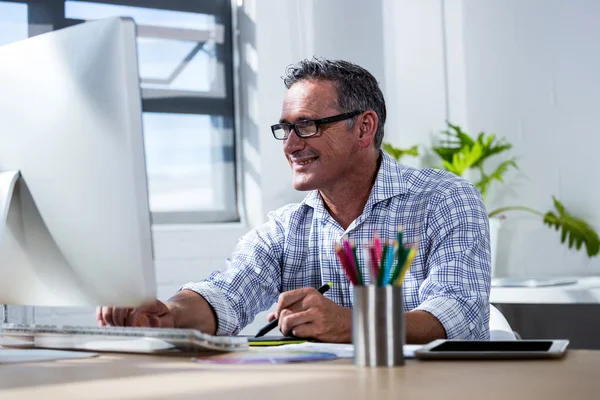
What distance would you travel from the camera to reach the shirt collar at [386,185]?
2070 mm

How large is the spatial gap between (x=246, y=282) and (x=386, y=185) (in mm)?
401

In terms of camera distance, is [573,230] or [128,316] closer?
[128,316]

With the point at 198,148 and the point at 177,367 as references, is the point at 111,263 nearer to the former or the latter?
the point at 177,367

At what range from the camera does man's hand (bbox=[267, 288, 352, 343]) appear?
4.96 feet

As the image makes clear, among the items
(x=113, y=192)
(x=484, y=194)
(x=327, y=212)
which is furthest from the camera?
(x=484, y=194)

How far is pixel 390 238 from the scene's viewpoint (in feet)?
6.73

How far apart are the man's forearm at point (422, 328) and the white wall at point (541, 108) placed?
209 cm

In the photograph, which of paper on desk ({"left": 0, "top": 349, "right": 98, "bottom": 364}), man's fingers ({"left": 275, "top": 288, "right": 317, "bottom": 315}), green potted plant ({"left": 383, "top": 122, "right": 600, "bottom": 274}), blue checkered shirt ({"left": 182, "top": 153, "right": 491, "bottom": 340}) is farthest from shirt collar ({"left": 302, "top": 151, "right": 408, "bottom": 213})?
green potted plant ({"left": 383, "top": 122, "right": 600, "bottom": 274})

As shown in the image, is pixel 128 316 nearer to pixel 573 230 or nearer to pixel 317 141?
pixel 317 141

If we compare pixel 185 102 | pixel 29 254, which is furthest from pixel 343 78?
pixel 185 102

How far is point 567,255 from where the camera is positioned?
3.59 metres

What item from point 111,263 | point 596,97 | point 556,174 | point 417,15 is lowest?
point 111,263

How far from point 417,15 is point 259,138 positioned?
941 mm

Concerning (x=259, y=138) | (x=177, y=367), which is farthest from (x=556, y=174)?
(x=177, y=367)
